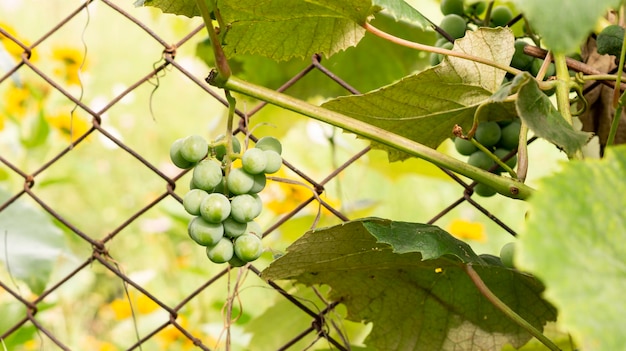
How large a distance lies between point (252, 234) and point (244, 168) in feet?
0.22

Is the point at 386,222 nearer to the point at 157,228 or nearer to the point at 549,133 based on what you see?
the point at 549,133


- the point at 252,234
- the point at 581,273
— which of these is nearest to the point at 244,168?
the point at 252,234

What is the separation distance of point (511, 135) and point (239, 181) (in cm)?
34

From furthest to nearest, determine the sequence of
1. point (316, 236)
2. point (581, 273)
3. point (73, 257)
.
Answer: point (73, 257) < point (316, 236) < point (581, 273)

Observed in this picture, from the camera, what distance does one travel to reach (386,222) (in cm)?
67

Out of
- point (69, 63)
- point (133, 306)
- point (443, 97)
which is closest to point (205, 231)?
point (443, 97)

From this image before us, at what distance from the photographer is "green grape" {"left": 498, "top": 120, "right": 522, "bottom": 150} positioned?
83 centimetres

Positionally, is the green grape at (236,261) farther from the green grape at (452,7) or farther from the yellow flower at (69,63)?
the yellow flower at (69,63)

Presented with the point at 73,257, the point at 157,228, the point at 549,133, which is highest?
the point at 157,228

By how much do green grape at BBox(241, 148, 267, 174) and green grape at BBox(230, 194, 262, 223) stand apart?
0.08 ft

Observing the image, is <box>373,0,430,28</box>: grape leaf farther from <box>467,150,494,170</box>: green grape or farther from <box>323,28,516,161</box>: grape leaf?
<box>467,150,494,170</box>: green grape

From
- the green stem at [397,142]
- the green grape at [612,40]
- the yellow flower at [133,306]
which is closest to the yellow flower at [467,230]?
the yellow flower at [133,306]

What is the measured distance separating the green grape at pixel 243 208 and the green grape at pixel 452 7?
380 millimetres

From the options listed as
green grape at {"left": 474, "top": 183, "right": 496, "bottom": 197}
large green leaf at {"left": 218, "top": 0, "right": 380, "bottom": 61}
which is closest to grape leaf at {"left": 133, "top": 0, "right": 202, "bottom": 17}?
large green leaf at {"left": 218, "top": 0, "right": 380, "bottom": 61}
